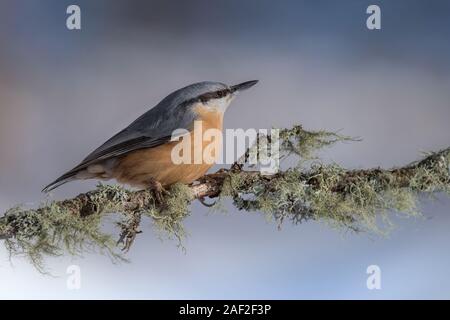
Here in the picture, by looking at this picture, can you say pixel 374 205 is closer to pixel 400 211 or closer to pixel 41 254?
pixel 400 211

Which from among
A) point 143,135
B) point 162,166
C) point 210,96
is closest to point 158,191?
point 162,166

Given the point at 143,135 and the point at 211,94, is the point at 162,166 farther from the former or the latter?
the point at 211,94

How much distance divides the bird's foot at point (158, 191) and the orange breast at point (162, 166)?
18 mm

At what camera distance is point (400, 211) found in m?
1.74

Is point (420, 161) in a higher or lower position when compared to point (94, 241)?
higher

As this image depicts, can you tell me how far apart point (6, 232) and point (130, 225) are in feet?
1.14

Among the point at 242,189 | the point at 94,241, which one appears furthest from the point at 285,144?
the point at 94,241

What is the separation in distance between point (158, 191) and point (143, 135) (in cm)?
20

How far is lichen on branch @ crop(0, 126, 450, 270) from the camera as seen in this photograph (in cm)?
169

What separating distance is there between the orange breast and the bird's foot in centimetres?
2

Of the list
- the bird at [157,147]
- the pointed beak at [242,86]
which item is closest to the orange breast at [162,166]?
the bird at [157,147]

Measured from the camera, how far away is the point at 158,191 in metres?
1.86

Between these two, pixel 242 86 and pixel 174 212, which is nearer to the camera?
pixel 174 212

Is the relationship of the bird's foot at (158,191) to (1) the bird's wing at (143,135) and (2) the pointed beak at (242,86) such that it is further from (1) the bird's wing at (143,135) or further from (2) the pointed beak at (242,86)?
(2) the pointed beak at (242,86)
